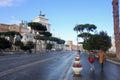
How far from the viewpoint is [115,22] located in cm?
4444

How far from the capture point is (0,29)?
15625cm

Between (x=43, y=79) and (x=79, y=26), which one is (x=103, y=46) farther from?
(x=79, y=26)

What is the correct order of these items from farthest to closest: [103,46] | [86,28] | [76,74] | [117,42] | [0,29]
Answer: [0,29] < [86,28] < [103,46] < [117,42] < [76,74]

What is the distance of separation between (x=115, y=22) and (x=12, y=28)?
131 meters

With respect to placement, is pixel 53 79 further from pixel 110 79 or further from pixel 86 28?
pixel 86 28

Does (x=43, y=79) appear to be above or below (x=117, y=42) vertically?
below

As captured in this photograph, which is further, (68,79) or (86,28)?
(86,28)

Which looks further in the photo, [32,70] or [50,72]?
[32,70]

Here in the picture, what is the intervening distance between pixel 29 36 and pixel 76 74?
15639 centimetres

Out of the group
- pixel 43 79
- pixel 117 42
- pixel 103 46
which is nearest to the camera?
pixel 43 79

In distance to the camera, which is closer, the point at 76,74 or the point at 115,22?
the point at 76,74

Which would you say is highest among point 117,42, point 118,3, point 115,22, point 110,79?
point 118,3

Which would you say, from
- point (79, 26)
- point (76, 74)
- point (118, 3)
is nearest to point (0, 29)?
point (79, 26)

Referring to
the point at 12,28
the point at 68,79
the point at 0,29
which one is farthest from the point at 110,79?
the point at 12,28
